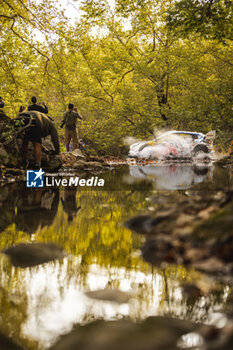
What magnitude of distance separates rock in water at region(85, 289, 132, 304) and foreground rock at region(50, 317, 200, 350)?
31cm

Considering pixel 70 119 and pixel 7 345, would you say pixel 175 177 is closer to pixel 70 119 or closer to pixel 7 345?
pixel 70 119

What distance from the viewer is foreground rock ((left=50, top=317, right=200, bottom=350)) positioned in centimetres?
178

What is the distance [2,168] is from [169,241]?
9.52m

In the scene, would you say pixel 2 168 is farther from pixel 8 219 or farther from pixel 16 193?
pixel 8 219

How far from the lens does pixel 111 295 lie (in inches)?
95.6

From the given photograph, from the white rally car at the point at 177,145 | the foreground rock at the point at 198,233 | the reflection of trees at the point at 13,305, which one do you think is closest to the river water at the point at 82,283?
the reflection of trees at the point at 13,305

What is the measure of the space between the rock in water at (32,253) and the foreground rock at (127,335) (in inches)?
49.4

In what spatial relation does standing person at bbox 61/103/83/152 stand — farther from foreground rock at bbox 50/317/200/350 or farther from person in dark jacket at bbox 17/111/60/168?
foreground rock at bbox 50/317/200/350

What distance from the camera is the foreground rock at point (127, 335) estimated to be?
1776 mm

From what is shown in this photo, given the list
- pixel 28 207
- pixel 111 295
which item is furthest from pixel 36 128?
pixel 111 295

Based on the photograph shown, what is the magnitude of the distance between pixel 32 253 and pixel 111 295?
46.6 inches

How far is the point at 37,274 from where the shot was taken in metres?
2.81
